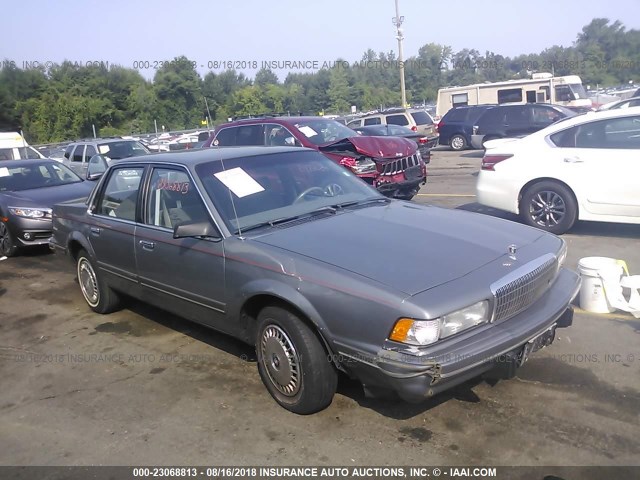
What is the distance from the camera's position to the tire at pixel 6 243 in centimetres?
873

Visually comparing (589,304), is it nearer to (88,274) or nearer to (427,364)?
(427,364)

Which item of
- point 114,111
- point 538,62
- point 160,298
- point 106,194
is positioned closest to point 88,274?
point 106,194

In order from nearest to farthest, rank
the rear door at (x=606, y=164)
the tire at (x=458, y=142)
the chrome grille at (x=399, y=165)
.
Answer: the rear door at (x=606, y=164) → the chrome grille at (x=399, y=165) → the tire at (x=458, y=142)

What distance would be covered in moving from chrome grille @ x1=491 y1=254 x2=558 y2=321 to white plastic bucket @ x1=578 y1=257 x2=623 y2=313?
1329 millimetres

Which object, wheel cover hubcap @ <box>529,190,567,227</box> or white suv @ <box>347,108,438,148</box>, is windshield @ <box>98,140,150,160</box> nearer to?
white suv @ <box>347,108,438,148</box>

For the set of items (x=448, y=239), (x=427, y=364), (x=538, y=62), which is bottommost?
(x=427, y=364)

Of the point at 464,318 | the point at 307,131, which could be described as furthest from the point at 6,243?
the point at 464,318

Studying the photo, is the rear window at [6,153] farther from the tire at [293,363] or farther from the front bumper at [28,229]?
the tire at [293,363]

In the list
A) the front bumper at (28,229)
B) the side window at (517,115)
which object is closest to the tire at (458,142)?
the side window at (517,115)

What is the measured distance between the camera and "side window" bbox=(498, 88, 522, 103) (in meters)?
27.4

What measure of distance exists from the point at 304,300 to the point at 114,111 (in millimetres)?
42417

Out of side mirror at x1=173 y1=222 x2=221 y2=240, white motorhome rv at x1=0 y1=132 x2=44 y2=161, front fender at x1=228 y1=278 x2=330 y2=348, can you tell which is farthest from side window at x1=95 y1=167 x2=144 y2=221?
white motorhome rv at x1=0 y1=132 x2=44 y2=161

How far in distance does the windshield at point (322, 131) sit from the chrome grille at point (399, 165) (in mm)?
1242

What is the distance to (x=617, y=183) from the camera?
22.6 feet
